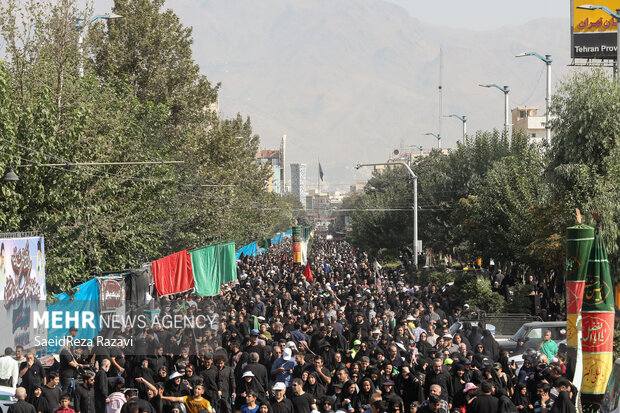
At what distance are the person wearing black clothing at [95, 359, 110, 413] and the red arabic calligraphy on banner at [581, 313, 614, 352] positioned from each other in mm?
6561

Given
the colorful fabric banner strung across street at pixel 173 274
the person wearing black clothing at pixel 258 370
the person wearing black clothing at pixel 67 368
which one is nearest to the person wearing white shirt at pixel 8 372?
the person wearing black clothing at pixel 67 368

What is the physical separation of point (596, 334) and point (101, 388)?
679cm

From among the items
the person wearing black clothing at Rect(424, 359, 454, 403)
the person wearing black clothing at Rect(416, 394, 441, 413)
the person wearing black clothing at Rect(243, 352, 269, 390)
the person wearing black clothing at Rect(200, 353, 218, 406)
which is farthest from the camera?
the person wearing black clothing at Rect(243, 352, 269, 390)

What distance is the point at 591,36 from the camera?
49469mm

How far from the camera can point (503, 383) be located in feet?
45.0

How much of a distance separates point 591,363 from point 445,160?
49.9m

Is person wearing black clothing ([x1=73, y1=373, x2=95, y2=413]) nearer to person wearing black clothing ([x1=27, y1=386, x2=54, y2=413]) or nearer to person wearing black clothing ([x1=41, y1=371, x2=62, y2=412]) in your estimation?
person wearing black clothing ([x1=41, y1=371, x2=62, y2=412])

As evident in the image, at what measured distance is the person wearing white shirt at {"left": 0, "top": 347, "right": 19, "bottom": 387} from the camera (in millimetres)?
13938

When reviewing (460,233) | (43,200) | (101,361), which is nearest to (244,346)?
(101,361)

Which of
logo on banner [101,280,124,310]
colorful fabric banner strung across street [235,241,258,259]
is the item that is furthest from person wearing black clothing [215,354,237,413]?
colorful fabric banner strung across street [235,241,258,259]

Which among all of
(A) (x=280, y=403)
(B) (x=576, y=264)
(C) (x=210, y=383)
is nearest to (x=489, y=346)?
(B) (x=576, y=264)

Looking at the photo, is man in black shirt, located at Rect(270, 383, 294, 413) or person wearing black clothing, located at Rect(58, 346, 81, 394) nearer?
man in black shirt, located at Rect(270, 383, 294, 413)

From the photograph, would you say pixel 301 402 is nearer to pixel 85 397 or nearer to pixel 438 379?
pixel 438 379

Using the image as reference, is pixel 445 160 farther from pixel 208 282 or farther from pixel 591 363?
pixel 591 363
